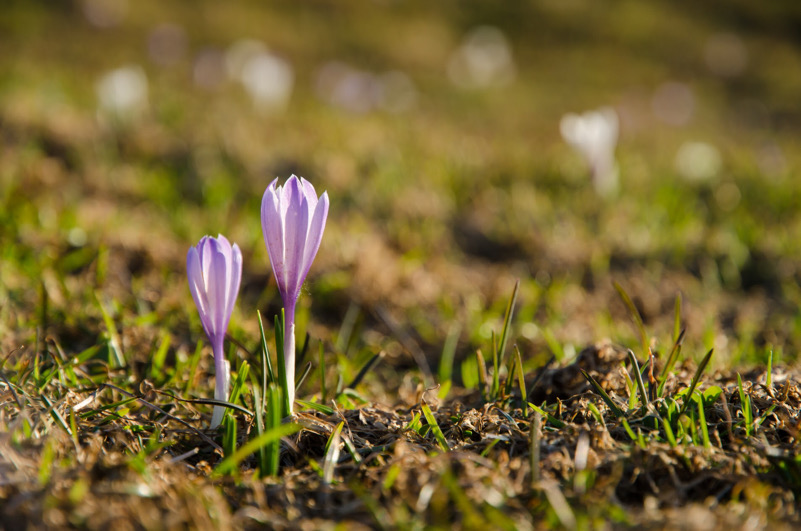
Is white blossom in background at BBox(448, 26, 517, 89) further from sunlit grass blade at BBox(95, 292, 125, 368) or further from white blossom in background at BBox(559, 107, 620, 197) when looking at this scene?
sunlit grass blade at BBox(95, 292, 125, 368)

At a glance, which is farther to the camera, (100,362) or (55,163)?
(55,163)

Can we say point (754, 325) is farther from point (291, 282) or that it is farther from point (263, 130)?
point (263, 130)

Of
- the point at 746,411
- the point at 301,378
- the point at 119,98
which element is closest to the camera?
the point at 746,411

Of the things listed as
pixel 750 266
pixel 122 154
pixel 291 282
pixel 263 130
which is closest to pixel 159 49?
pixel 263 130

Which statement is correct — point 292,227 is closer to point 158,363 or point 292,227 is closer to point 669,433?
point 158,363

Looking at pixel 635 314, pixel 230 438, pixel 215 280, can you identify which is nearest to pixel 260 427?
pixel 230 438

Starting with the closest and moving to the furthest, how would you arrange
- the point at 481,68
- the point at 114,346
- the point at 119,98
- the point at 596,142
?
1. the point at 114,346
2. the point at 596,142
3. the point at 119,98
4. the point at 481,68

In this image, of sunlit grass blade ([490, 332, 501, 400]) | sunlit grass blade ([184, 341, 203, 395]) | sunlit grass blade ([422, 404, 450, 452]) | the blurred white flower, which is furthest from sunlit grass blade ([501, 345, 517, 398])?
the blurred white flower
